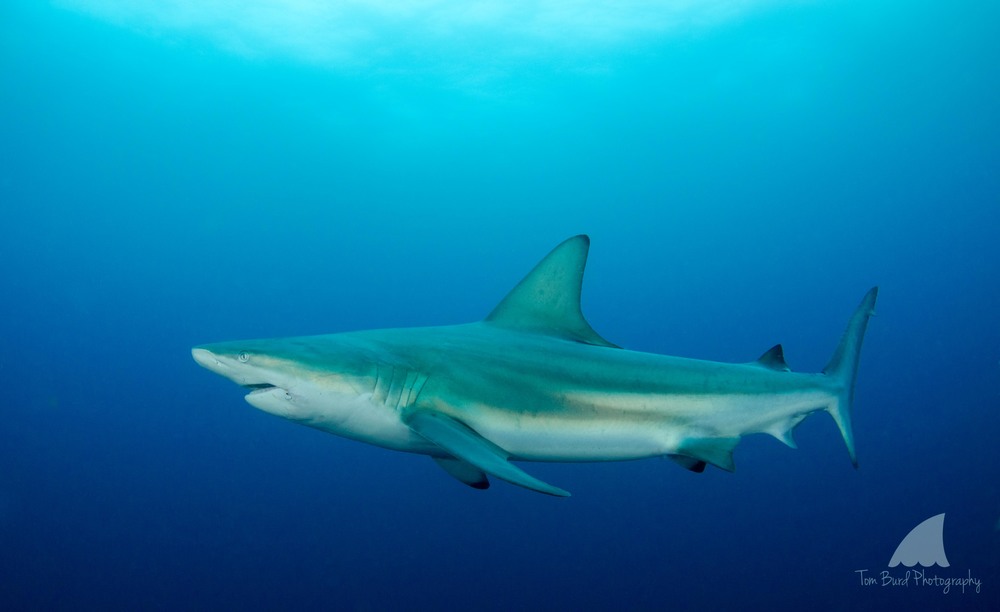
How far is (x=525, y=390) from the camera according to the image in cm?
339

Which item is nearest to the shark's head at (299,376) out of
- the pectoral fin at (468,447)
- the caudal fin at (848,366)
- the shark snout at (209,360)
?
the shark snout at (209,360)

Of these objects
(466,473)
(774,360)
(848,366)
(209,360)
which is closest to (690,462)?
(774,360)

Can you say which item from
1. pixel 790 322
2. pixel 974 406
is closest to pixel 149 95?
pixel 974 406

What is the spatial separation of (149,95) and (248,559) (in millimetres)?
31846

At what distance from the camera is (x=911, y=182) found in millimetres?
53562

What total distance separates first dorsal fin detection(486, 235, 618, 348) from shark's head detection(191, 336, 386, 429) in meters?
1.50

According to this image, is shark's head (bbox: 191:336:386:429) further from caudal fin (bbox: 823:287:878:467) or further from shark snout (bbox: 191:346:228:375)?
caudal fin (bbox: 823:287:878:467)

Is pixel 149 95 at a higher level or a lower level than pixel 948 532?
higher

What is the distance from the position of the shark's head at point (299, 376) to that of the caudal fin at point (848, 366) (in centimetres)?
351

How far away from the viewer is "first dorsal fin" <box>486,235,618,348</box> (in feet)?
14.3

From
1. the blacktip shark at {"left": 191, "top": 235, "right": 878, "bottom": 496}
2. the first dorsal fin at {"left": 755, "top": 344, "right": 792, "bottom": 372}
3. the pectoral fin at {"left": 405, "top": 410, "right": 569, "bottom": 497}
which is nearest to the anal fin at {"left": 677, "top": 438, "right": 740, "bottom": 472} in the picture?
the blacktip shark at {"left": 191, "top": 235, "right": 878, "bottom": 496}

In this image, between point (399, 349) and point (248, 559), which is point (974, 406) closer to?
point (248, 559)

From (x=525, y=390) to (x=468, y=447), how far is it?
0.70m

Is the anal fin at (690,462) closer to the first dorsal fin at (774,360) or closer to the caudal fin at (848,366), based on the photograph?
the first dorsal fin at (774,360)
